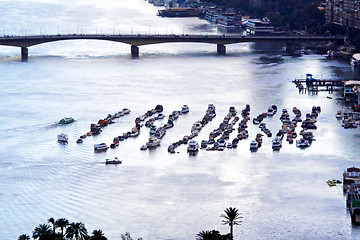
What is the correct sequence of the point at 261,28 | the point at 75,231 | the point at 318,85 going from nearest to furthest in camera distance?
the point at 75,231
the point at 318,85
the point at 261,28

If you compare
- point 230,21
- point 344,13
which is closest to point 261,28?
point 344,13

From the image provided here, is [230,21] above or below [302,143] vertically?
above

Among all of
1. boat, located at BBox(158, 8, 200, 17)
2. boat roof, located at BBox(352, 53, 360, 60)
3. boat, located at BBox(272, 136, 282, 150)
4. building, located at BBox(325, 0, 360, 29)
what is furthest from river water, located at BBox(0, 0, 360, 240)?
boat, located at BBox(158, 8, 200, 17)

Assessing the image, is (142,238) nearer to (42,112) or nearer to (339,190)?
(339,190)

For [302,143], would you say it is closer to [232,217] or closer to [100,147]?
[100,147]

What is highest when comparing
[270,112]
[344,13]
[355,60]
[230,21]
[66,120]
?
[344,13]

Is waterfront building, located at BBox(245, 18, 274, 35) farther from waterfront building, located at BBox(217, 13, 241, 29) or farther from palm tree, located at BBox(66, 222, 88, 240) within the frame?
palm tree, located at BBox(66, 222, 88, 240)

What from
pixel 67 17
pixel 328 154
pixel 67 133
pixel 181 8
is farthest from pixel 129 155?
pixel 181 8

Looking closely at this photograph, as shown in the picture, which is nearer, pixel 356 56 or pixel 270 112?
pixel 270 112

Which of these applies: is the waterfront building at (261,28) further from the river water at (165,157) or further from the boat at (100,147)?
the boat at (100,147)
